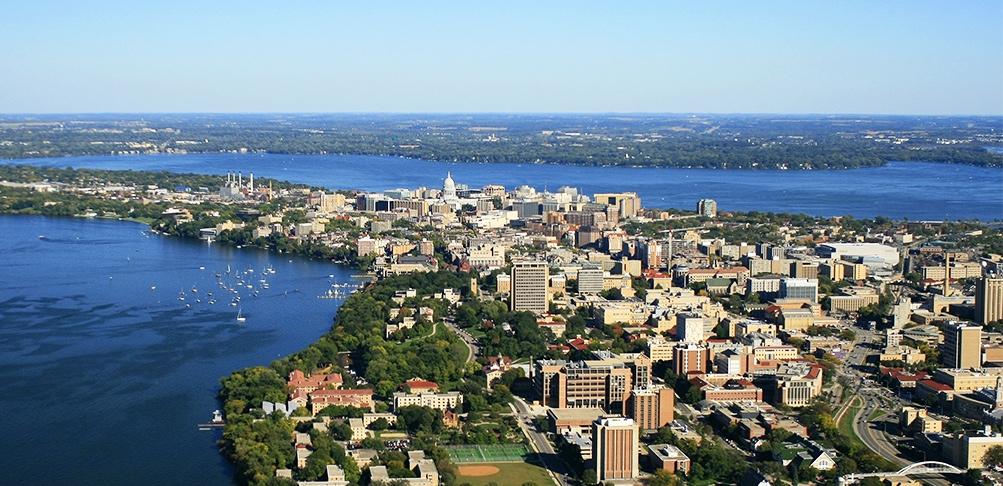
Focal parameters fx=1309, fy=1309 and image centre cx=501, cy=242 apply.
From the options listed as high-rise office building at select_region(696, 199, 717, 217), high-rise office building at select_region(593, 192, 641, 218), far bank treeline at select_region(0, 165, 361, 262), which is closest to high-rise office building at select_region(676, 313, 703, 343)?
far bank treeline at select_region(0, 165, 361, 262)

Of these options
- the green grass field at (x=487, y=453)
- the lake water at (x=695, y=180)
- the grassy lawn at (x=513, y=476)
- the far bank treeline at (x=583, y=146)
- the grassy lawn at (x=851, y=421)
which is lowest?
the grassy lawn at (x=513, y=476)

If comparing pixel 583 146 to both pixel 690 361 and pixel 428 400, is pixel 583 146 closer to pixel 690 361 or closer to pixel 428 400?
pixel 690 361

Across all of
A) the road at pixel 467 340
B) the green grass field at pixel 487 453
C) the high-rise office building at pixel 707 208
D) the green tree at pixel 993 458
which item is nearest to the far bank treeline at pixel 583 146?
the high-rise office building at pixel 707 208

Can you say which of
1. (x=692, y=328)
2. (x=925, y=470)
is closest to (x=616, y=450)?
(x=925, y=470)

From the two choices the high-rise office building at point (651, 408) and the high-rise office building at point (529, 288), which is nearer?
the high-rise office building at point (651, 408)

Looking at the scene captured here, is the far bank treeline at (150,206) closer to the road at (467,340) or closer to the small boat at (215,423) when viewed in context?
the road at (467,340)

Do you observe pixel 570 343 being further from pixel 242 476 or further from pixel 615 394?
pixel 242 476

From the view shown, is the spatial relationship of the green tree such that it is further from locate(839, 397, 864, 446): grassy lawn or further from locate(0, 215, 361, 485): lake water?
locate(0, 215, 361, 485): lake water
